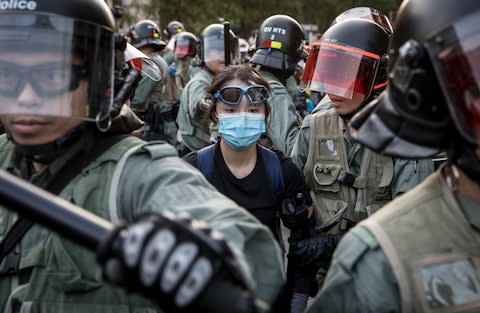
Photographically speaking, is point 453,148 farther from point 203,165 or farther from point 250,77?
point 250,77

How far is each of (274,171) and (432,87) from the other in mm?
2139

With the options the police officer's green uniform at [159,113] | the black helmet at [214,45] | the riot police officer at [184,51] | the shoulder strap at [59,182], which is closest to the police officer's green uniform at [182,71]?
the riot police officer at [184,51]

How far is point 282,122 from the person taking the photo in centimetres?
562

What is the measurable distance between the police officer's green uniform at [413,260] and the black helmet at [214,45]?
5.89m

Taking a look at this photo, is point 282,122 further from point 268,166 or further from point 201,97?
point 201,97

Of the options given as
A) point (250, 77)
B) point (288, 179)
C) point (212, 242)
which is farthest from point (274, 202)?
point (212, 242)

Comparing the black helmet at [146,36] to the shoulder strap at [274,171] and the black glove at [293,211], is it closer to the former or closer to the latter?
the shoulder strap at [274,171]

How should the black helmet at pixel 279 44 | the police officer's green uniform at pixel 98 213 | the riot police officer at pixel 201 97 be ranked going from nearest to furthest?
the police officer's green uniform at pixel 98 213 < the black helmet at pixel 279 44 < the riot police officer at pixel 201 97

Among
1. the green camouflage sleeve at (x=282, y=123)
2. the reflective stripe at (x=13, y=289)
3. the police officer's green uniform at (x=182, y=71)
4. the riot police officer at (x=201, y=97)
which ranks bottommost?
the police officer's green uniform at (x=182, y=71)

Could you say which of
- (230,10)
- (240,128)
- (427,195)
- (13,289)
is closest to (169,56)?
(240,128)

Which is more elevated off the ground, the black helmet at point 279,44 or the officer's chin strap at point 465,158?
the officer's chin strap at point 465,158

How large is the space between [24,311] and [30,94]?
645 mm

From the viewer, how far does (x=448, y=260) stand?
81.6 inches

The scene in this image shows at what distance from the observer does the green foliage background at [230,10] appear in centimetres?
2578
